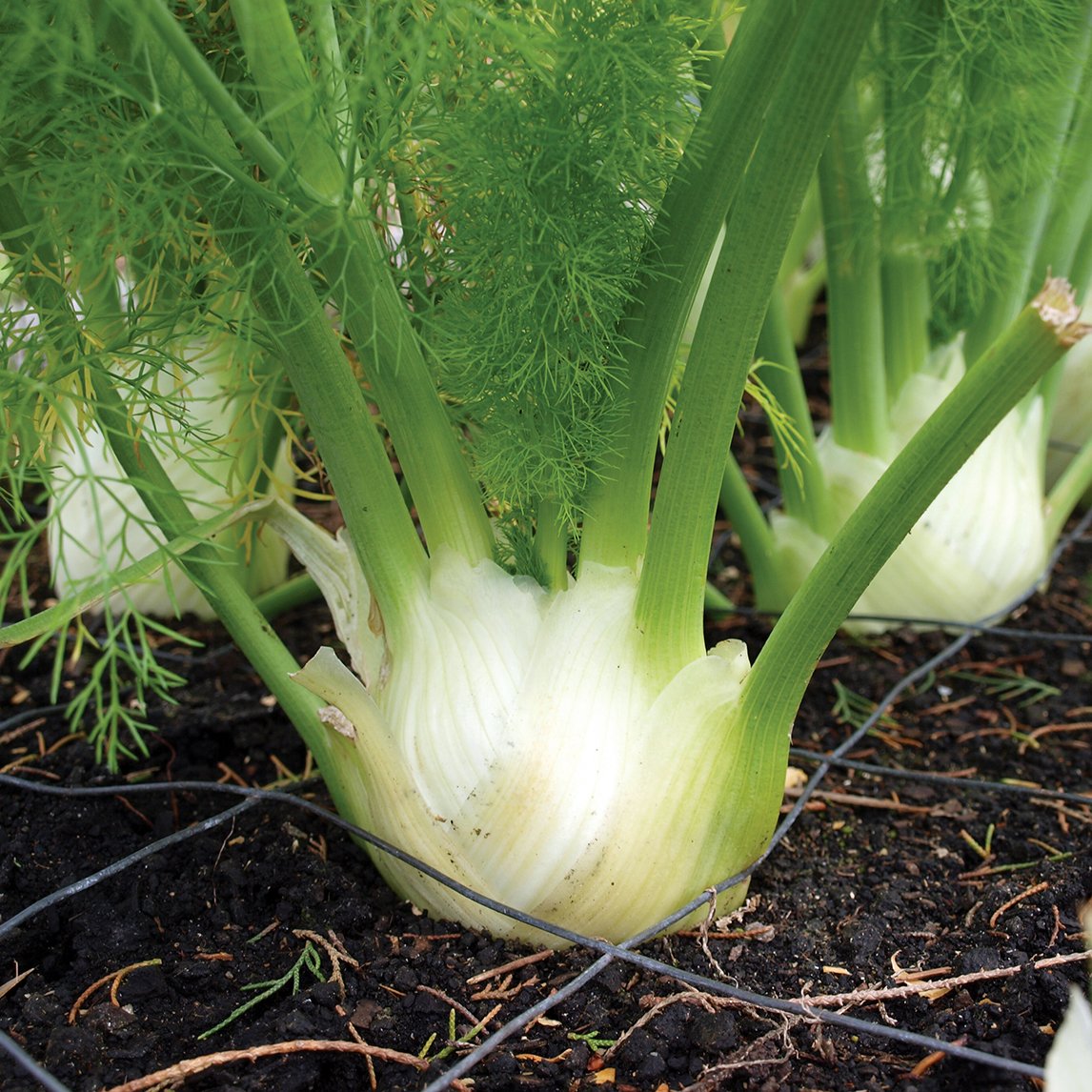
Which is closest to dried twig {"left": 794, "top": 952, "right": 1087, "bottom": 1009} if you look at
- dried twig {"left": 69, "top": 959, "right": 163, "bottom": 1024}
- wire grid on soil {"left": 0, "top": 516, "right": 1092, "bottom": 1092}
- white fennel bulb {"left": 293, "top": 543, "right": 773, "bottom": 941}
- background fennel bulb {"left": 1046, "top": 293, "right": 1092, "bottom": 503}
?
wire grid on soil {"left": 0, "top": 516, "right": 1092, "bottom": 1092}

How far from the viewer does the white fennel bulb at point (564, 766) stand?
0.91 metres

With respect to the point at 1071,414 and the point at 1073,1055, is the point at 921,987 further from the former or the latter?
the point at 1071,414

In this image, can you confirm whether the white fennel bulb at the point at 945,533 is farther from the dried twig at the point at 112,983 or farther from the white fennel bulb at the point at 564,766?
the dried twig at the point at 112,983

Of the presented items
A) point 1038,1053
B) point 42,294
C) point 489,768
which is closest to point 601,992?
point 489,768

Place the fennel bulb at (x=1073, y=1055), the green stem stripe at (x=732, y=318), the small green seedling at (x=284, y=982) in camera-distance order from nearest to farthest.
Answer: the fennel bulb at (x=1073, y=1055) → the green stem stripe at (x=732, y=318) → the small green seedling at (x=284, y=982)

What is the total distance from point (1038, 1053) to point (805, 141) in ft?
2.11

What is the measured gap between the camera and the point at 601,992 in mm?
874

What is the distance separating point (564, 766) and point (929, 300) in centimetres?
103

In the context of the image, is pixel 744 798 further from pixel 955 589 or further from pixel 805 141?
pixel 955 589

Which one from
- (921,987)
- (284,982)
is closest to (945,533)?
→ (921,987)

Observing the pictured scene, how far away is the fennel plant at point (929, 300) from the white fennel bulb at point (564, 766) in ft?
1.56

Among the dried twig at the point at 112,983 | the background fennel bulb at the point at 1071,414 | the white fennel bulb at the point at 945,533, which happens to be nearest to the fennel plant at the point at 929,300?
the white fennel bulb at the point at 945,533

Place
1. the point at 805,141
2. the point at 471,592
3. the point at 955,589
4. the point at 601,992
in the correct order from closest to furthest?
1. the point at 805,141
2. the point at 601,992
3. the point at 471,592
4. the point at 955,589

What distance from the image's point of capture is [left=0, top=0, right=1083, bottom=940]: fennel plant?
2.56 ft
